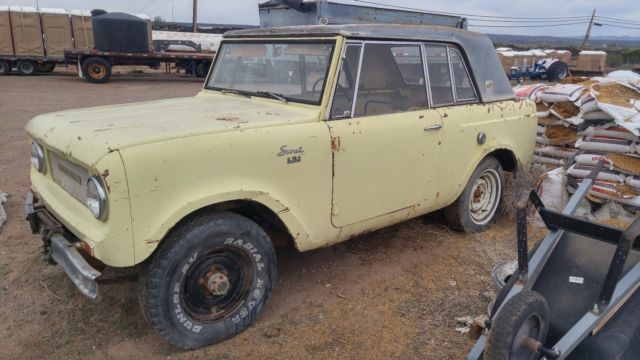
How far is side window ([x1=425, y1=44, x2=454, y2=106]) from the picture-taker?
4.11 metres

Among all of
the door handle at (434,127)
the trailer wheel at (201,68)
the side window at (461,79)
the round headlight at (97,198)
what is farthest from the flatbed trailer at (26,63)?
the round headlight at (97,198)

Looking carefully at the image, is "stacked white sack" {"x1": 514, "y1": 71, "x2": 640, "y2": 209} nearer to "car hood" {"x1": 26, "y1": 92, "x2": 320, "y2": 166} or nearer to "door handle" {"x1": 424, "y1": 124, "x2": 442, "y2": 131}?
"door handle" {"x1": 424, "y1": 124, "x2": 442, "y2": 131}

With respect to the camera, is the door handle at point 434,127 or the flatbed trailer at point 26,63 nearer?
the door handle at point 434,127

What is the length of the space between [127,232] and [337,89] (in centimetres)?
166

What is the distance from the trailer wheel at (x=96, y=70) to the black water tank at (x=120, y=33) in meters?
0.66

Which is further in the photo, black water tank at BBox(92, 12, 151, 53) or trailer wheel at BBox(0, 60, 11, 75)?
trailer wheel at BBox(0, 60, 11, 75)

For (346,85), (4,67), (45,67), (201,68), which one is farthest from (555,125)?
(45,67)

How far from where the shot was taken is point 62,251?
2797 mm

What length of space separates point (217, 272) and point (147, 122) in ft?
3.30

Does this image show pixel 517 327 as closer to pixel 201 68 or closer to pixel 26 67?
pixel 201 68

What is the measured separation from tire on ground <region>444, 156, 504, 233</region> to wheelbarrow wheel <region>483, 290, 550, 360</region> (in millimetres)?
2274

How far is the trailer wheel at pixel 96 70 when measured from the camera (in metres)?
18.4

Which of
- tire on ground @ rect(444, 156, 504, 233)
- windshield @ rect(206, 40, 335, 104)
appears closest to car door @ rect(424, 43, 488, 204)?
tire on ground @ rect(444, 156, 504, 233)

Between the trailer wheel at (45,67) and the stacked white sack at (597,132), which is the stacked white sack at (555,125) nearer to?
the stacked white sack at (597,132)
